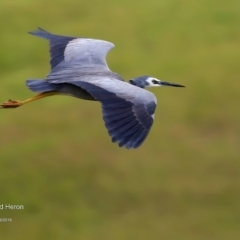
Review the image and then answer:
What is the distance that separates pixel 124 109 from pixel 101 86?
1.81 ft

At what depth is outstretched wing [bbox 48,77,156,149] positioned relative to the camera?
8.33 m

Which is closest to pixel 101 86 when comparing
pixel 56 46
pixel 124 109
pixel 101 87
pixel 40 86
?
pixel 101 87

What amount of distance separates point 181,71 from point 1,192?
5.62 meters

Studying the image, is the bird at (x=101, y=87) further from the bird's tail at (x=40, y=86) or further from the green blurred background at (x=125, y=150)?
the green blurred background at (x=125, y=150)

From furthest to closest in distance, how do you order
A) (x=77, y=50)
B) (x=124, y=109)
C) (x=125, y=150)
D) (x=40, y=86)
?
1. (x=125, y=150)
2. (x=77, y=50)
3. (x=40, y=86)
4. (x=124, y=109)

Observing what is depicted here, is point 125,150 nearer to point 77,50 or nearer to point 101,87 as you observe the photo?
point 77,50

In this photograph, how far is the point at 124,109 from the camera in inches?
342

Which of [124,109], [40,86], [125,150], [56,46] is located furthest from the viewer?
[125,150]

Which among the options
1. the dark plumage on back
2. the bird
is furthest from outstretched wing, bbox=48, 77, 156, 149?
the dark plumage on back

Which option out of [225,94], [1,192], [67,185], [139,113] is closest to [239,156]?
[225,94]

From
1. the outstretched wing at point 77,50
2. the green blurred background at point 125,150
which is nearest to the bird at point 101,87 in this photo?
the outstretched wing at point 77,50

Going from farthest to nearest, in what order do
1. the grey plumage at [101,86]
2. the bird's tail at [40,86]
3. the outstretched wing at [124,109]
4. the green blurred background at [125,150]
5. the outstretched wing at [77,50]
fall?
the green blurred background at [125,150], the outstretched wing at [77,50], the bird's tail at [40,86], the grey plumage at [101,86], the outstretched wing at [124,109]

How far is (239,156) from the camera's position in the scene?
54.2 ft

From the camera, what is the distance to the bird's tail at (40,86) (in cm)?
950
